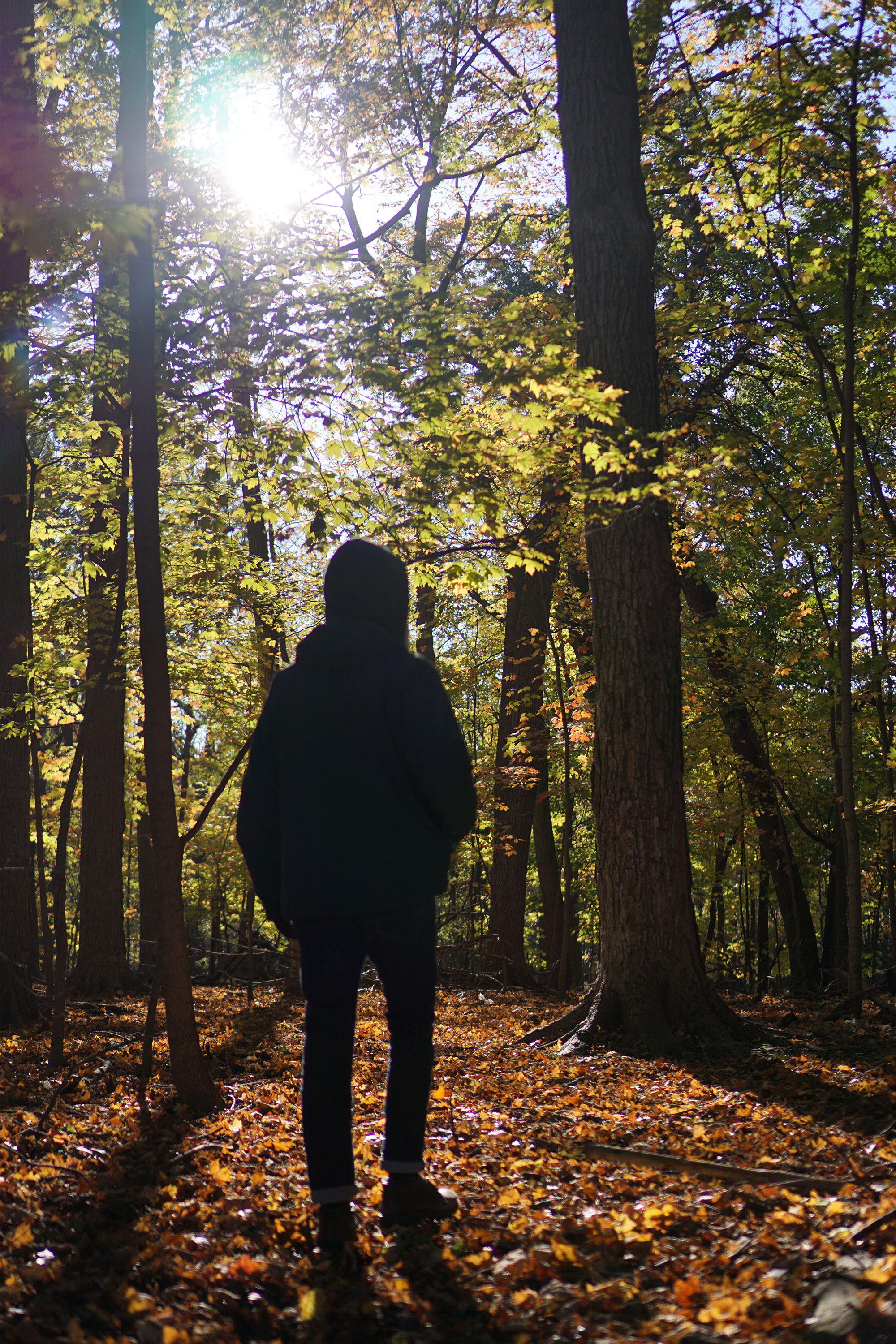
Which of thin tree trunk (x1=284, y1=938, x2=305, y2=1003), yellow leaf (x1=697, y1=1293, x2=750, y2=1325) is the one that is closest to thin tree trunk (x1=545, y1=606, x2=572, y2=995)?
thin tree trunk (x1=284, y1=938, x2=305, y2=1003)

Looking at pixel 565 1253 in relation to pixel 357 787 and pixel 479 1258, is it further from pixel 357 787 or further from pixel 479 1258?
pixel 357 787

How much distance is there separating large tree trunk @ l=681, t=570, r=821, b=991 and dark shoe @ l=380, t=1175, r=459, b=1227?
10656 millimetres

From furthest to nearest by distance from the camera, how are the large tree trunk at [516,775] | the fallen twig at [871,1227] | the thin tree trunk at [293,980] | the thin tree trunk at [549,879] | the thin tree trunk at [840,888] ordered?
the thin tree trunk at [549,879] < the thin tree trunk at [840,888] < the large tree trunk at [516,775] < the thin tree trunk at [293,980] < the fallen twig at [871,1227]

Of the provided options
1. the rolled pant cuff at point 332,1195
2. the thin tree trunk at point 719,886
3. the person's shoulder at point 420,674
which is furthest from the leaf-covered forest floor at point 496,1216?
the thin tree trunk at point 719,886

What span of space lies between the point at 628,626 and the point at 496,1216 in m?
4.16

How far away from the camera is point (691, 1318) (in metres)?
2.30

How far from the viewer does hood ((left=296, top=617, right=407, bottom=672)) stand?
9.78ft

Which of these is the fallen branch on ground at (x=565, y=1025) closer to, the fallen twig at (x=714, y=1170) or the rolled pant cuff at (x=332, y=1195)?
the fallen twig at (x=714, y=1170)

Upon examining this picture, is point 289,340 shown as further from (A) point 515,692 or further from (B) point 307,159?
(B) point 307,159

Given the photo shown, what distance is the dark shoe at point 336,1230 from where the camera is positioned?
9.11 feet

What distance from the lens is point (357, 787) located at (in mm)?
2861

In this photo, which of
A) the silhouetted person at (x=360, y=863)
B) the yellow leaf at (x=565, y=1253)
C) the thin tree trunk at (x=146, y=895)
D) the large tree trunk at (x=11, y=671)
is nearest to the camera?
the yellow leaf at (x=565, y=1253)

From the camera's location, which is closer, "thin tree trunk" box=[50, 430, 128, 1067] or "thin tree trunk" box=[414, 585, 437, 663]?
"thin tree trunk" box=[50, 430, 128, 1067]

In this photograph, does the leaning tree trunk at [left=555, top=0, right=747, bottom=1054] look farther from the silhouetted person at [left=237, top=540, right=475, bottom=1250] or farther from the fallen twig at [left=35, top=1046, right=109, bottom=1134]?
the silhouetted person at [left=237, top=540, right=475, bottom=1250]
